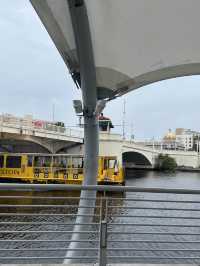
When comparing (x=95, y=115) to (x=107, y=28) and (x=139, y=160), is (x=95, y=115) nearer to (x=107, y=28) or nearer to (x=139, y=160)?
(x=107, y=28)

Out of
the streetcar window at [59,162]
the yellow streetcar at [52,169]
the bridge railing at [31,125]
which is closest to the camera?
the yellow streetcar at [52,169]

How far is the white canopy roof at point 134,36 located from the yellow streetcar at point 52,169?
2542 centimetres

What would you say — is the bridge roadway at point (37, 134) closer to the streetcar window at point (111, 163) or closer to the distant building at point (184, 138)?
the streetcar window at point (111, 163)

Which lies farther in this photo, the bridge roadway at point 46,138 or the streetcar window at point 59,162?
the bridge roadway at point 46,138

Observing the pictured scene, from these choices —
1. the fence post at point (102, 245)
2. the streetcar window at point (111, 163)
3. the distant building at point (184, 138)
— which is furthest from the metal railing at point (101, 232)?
the distant building at point (184, 138)

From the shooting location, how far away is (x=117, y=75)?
5.29 m

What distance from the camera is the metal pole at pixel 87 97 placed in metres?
4.45

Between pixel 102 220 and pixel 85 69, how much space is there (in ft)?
7.01

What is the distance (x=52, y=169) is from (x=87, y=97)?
27049mm

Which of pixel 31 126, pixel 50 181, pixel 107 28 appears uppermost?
pixel 31 126

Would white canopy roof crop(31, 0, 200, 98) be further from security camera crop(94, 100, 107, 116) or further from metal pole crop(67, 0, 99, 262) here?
security camera crop(94, 100, 107, 116)

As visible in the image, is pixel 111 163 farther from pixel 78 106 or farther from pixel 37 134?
pixel 78 106

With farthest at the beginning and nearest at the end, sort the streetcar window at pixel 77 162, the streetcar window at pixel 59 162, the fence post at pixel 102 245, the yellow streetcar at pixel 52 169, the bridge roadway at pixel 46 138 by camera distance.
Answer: the bridge roadway at pixel 46 138, the streetcar window at pixel 77 162, the streetcar window at pixel 59 162, the yellow streetcar at pixel 52 169, the fence post at pixel 102 245

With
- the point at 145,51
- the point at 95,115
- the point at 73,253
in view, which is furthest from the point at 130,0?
the point at 73,253
